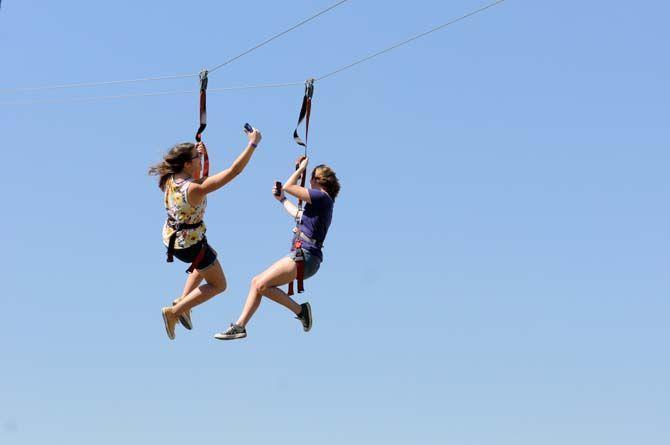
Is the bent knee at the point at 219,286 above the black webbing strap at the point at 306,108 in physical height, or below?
below

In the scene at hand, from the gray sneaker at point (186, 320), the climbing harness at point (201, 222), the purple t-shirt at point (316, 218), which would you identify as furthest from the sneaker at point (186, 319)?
the purple t-shirt at point (316, 218)

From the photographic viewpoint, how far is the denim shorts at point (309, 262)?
14.9m

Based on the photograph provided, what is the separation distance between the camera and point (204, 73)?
48.8ft

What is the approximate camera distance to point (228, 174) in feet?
44.9

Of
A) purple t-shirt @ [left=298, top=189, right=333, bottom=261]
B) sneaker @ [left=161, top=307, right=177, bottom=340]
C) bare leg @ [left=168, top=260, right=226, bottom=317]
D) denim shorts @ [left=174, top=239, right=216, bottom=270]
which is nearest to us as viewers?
A: denim shorts @ [left=174, top=239, right=216, bottom=270]

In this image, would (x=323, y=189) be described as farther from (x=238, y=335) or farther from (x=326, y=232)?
(x=238, y=335)

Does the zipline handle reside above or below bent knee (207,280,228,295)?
above

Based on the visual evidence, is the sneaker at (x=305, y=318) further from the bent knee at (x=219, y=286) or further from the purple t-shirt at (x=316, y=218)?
the bent knee at (x=219, y=286)

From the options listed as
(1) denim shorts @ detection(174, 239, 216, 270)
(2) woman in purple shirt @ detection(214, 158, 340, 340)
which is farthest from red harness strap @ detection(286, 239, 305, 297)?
(1) denim shorts @ detection(174, 239, 216, 270)

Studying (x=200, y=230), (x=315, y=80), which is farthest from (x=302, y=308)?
(x=315, y=80)

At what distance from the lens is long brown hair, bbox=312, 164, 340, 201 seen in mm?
14938

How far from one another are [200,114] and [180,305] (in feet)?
7.10

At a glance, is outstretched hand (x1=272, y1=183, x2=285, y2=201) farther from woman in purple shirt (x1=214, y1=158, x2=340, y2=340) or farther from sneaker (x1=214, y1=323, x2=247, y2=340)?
sneaker (x1=214, y1=323, x2=247, y2=340)

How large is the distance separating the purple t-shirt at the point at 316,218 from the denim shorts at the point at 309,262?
0.14 ft
